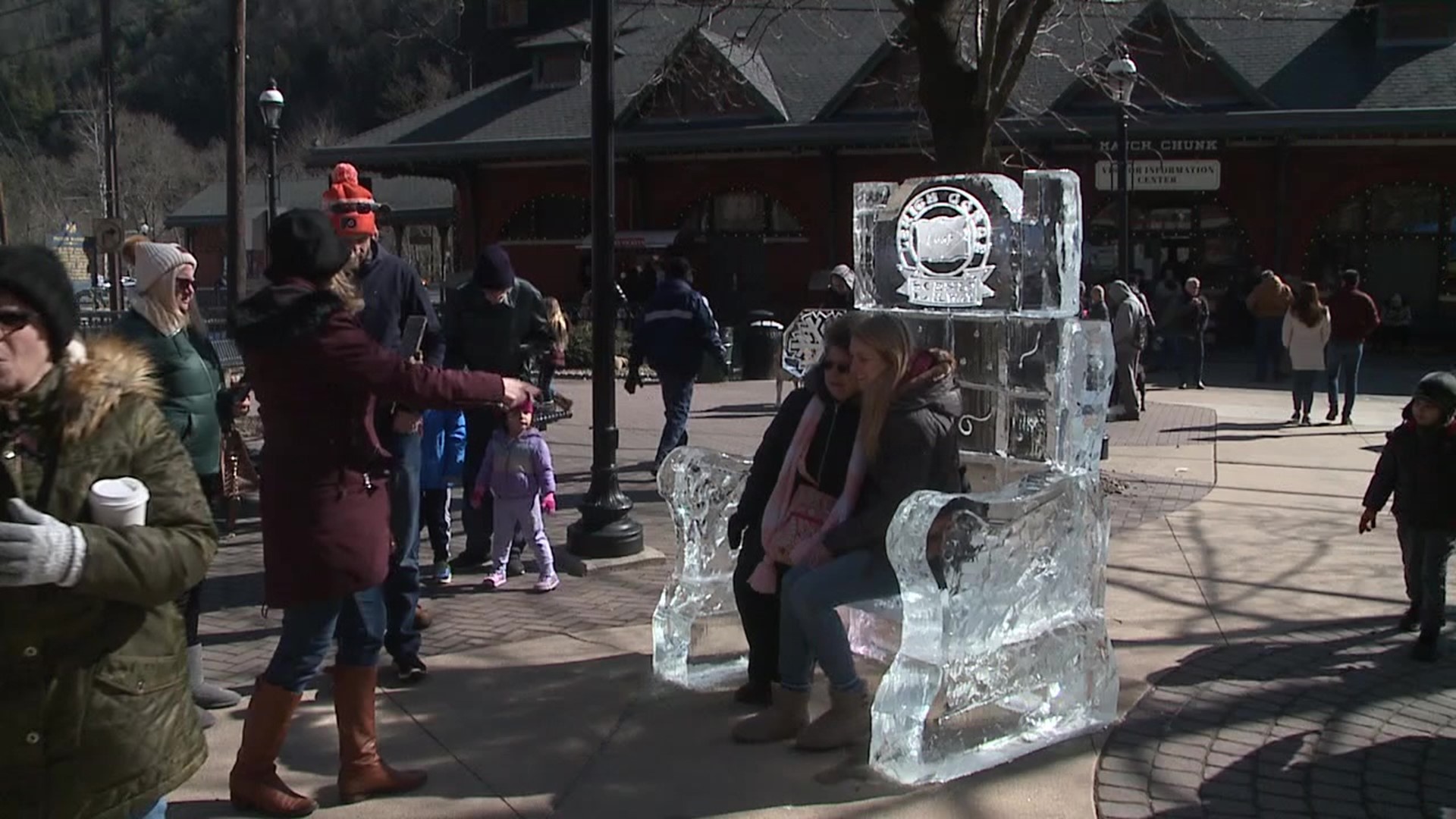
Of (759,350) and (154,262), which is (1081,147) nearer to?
(759,350)

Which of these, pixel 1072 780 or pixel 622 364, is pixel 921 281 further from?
pixel 622 364

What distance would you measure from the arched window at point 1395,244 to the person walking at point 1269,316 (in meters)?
6.00

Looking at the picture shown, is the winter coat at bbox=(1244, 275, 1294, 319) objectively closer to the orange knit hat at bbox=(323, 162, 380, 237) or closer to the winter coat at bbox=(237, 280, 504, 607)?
the orange knit hat at bbox=(323, 162, 380, 237)

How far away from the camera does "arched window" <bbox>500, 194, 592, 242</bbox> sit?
1208 inches

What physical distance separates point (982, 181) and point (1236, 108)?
21.2 meters

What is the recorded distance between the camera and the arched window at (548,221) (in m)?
30.7

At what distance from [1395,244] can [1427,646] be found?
2157cm

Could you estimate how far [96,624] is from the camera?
102 inches

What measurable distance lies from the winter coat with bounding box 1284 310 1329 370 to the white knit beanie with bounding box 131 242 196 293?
12091mm

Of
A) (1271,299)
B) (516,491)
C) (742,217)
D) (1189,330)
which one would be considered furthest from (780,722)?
(742,217)

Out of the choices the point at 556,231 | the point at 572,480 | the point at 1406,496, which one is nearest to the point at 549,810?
the point at 1406,496

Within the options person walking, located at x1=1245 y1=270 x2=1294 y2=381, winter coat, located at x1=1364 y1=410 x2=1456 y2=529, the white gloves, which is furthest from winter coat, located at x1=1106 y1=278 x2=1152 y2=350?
the white gloves

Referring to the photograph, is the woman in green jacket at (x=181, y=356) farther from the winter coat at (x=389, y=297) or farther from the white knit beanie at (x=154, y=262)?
the winter coat at (x=389, y=297)

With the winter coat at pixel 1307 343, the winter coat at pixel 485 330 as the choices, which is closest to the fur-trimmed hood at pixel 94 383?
the winter coat at pixel 485 330
